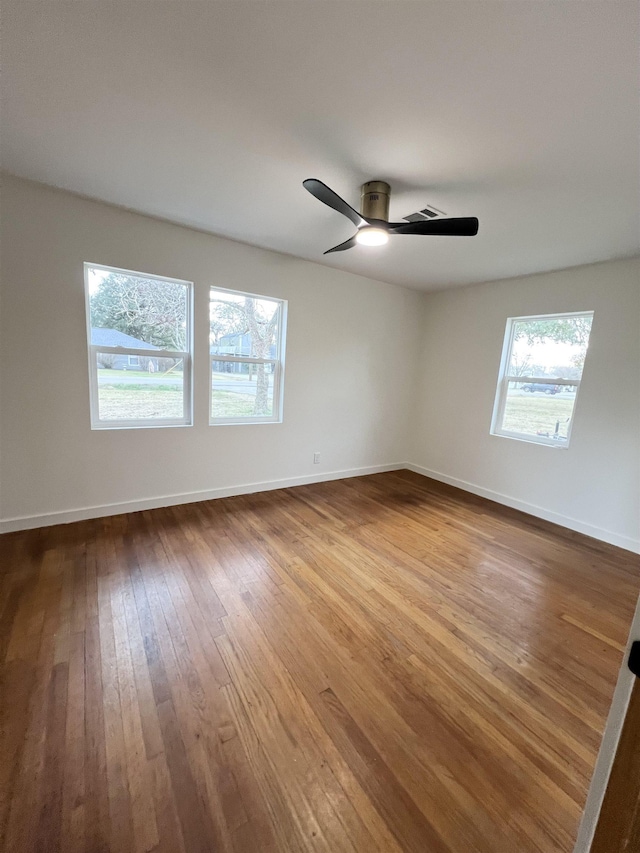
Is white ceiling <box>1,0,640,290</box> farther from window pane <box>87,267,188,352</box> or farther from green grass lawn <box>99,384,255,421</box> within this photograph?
green grass lawn <box>99,384,255,421</box>

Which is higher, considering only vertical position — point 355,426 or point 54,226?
point 54,226

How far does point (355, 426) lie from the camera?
4.57m

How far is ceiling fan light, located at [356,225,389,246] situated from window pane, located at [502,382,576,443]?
2.65m

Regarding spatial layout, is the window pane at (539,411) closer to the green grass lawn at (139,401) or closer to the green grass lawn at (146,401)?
the green grass lawn at (146,401)

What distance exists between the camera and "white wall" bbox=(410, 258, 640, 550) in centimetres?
305

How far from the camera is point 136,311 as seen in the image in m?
2.99

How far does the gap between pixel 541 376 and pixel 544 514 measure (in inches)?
59.6

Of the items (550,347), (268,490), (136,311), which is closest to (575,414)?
(550,347)

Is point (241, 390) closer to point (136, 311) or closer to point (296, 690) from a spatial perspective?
point (136, 311)

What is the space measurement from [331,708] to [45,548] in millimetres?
2366

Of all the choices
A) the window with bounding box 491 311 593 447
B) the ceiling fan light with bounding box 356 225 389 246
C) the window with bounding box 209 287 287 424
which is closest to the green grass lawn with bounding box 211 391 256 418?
the window with bounding box 209 287 287 424

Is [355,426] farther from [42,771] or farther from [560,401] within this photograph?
[42,771]

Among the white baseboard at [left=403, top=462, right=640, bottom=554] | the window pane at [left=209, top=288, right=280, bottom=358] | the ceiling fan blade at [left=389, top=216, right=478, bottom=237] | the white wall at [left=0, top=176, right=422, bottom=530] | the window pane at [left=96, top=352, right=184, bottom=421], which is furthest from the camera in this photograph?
the window pane at [left=209, top=288, right=280, bottom=358]

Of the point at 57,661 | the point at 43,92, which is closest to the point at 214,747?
the point at 57,661
